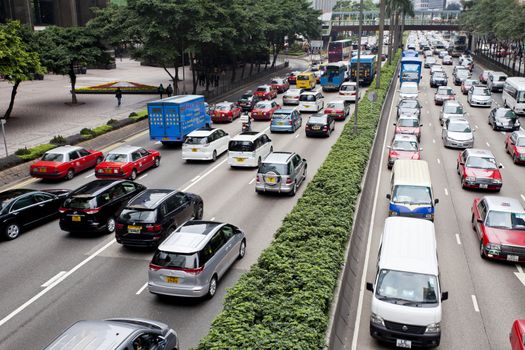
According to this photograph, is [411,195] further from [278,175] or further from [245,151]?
[245,151]

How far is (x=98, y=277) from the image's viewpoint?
15.4 meters

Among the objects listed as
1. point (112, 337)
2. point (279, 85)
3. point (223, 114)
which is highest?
point (112, 337)

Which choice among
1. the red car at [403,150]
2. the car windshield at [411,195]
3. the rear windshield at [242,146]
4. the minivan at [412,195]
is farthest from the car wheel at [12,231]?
the red car at [403,150]

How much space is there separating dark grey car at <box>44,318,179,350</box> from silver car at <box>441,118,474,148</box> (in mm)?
25505

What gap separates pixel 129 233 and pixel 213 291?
4.27m

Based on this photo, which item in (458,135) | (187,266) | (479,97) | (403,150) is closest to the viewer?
(187,266)

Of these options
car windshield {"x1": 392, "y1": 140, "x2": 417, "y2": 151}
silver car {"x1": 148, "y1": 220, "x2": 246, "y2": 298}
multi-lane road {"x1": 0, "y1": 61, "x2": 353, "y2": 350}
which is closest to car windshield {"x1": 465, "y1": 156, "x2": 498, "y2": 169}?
car windshield {"x1": 392, "y1": 140, "x2": 417, "y2": 151}

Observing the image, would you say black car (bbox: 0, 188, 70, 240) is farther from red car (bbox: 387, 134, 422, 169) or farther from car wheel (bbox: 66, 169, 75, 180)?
red car (bbox: 387, 134, 422, 169)

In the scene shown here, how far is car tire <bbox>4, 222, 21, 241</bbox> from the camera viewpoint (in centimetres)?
1846

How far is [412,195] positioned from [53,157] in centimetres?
1770

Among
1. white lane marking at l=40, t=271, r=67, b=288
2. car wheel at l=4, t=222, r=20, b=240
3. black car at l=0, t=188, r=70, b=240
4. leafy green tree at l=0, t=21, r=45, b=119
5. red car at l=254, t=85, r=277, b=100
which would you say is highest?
leafy green tree at l=0, t=21, r=45, b=119

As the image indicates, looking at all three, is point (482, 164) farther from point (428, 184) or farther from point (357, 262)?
point (357, 262)

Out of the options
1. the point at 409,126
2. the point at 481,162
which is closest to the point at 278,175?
the point at 481,162

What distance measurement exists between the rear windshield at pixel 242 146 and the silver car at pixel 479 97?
94.2 feet
